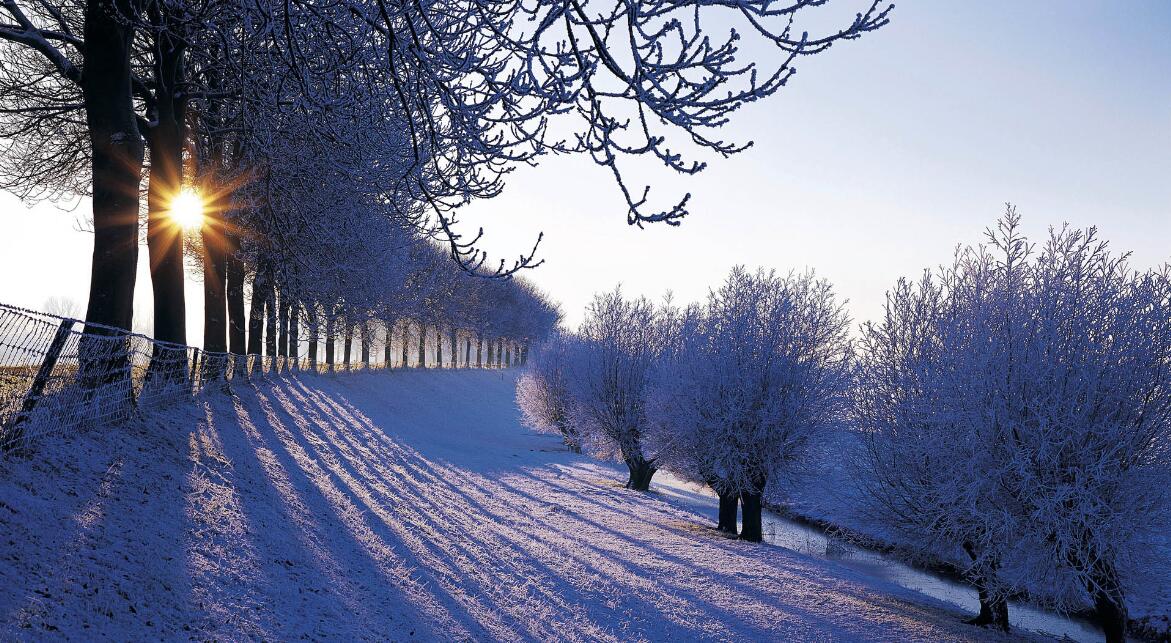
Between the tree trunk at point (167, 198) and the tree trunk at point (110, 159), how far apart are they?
2381mm

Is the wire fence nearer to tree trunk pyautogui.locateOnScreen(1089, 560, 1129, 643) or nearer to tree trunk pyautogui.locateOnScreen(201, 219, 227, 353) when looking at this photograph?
tree trunk pyautogui.locateOnScreen(201, 219, 227, 353)

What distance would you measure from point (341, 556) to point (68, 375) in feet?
13.0

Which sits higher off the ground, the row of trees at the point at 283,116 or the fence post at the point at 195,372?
the row of trees at the point at 283,116

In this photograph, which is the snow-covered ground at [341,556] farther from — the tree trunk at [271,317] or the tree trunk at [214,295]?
the tree trunk at [271,317]

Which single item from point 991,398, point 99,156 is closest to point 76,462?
point 99,156

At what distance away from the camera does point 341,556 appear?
369 inches

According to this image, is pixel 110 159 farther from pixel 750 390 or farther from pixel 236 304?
pixel 750 390

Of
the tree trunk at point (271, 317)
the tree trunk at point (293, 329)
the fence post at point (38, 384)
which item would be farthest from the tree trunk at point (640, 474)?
the fence post at point (38, 384)

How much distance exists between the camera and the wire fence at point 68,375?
6801 mm

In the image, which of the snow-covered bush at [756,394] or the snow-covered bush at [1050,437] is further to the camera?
the snow-covered bush at [756,394]

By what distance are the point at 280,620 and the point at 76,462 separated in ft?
9.98

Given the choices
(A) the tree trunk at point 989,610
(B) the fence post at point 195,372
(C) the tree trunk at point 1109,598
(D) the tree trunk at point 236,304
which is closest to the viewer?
(C) the tree trunk at point 1109,598

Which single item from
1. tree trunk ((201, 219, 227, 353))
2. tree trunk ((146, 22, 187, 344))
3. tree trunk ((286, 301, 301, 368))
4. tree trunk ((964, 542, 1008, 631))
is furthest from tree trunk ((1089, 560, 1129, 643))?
tree trunk ((286, 301, 301, 368))

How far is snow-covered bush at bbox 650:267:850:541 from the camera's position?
60.3 ft
